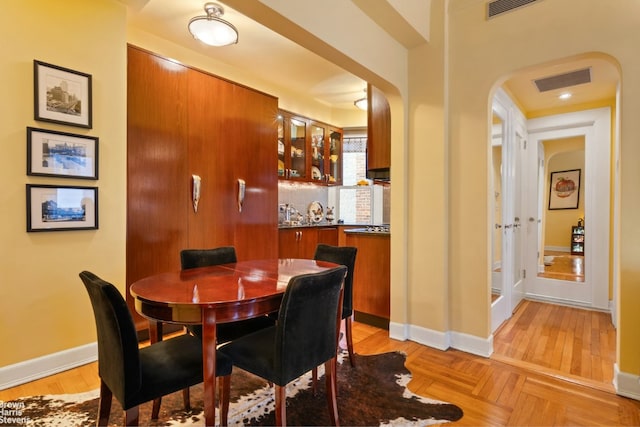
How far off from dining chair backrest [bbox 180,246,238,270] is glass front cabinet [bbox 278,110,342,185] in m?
2.33

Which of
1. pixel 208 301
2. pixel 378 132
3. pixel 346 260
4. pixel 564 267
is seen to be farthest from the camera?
pixel 564 267

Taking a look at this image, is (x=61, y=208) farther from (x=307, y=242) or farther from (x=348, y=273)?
(x=307, y=242)

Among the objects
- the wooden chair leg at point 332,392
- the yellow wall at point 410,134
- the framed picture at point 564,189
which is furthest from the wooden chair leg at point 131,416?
the framed picture at point 564,189

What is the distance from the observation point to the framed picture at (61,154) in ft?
7.02

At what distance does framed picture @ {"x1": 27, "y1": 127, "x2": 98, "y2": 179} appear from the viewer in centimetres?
214

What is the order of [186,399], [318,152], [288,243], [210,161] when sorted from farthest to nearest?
[318,152] < [288,243] < [210,161] < [186,399]

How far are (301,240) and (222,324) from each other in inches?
103

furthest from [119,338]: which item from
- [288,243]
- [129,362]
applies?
[288,243]

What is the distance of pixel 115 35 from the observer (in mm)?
2508

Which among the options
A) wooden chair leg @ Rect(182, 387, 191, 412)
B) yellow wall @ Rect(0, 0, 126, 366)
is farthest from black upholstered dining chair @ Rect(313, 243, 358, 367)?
yellow wall @ Rect(0, 0, 126, 366)

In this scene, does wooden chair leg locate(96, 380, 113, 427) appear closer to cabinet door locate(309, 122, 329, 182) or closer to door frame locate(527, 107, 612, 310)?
cabinet door locate(309, 122, 329, 182)

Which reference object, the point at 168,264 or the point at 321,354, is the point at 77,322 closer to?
the point at 168,264

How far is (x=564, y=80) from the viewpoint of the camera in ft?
10.4

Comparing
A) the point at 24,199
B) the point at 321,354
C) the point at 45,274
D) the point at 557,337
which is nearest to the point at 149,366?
the point at 321,354
